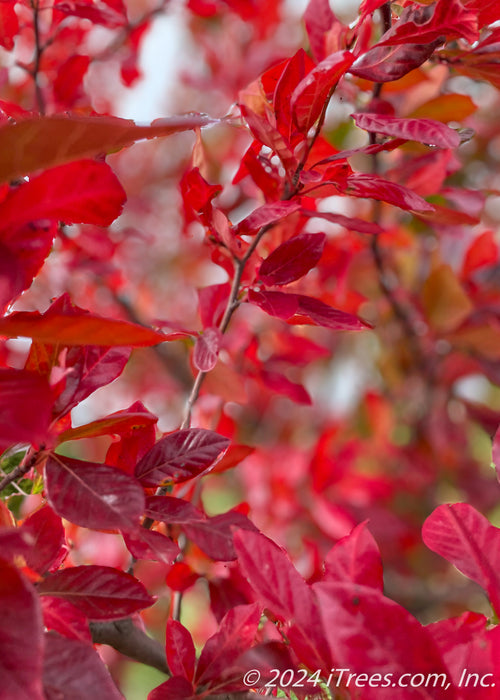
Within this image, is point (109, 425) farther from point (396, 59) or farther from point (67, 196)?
point (396, 59)

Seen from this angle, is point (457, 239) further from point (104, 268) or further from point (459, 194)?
point (104, 268)

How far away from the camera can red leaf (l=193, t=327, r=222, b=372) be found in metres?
0.40

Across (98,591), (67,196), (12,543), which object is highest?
(67,196)

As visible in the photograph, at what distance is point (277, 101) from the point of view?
0.37m

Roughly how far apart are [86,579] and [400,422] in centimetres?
131

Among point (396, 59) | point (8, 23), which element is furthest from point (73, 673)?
point (8, 23)

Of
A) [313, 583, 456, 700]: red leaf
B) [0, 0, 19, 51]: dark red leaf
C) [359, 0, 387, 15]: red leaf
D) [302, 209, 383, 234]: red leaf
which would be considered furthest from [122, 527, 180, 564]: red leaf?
[0, 0, 19, 51]: dark red leaf

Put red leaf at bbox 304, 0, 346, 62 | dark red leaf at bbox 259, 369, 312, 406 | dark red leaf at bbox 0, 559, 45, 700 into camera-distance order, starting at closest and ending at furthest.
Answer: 1. dark red leaf at bbox 0, 559, 45, 700
2. red leaf at bbox 304, 0, 346, 62
3. dark red leaf at bbox 259, 369, 312, 406

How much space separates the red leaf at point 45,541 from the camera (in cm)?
33

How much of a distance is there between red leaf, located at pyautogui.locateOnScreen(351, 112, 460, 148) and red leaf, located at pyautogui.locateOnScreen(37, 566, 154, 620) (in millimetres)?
311

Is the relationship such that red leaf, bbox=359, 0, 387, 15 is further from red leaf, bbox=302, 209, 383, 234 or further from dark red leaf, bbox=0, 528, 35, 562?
dark red leaf, bbox=0, 528, 35, 562

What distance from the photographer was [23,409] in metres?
0.25

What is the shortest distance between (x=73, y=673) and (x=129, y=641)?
0.47 ft

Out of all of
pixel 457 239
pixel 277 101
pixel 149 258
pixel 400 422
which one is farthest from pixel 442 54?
pixel 149 258
